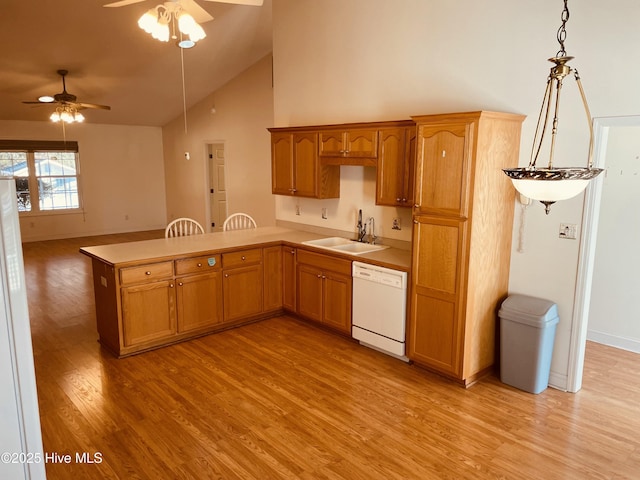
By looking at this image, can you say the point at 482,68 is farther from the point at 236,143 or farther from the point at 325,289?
the point at 236,143

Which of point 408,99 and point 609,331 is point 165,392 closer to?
point 408,99

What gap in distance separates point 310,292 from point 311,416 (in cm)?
173

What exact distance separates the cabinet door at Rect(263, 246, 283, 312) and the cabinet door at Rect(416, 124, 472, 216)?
1.88 m

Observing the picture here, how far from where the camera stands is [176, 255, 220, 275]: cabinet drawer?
4.20 metres

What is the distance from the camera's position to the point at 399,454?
2719mm

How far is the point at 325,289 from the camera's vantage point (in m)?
4.53

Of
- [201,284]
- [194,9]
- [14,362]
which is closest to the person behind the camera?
[14,362]

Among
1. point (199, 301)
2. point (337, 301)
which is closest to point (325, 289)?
point (337, 301)

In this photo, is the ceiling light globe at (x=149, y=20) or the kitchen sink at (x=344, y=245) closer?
the ceiling light globe at (x=149, y=20)

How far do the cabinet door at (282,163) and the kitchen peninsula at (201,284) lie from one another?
22.9 inches

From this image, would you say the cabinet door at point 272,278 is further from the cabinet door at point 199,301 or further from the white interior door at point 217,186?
the white interior door at point 217,186

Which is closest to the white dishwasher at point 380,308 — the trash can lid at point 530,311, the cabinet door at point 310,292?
the cabinet door at point 310,292

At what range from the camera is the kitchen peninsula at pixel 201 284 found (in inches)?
156

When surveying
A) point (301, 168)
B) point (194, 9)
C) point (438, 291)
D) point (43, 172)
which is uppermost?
point (194, 9)
